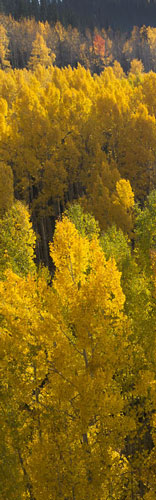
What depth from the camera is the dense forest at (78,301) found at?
51.0 ft

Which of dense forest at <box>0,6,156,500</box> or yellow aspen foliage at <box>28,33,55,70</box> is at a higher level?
yellow aspen foliage at <box>28,33,55,70</box>

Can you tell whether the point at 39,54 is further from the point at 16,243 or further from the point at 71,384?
the point at 71,384

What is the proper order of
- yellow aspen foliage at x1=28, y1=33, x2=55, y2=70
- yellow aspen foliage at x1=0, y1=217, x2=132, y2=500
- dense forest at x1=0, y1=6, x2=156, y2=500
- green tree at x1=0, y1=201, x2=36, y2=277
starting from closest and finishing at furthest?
yellow aspen foliage at x1=0, y1=217, x2=132, y2=500 → dense forest at x1=0, y1=6, x2=156, y2=500 → green tree at x1=0, y1=201, x2=36, y2=277 → yellow aspen foliage at x1=28, y1=33, x2=55, y2=70

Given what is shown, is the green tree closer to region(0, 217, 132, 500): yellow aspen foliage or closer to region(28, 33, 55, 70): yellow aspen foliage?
region(0, 217, 132, 500): yellow aspen foliage

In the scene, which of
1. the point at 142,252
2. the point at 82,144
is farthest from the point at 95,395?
the point at 82,144

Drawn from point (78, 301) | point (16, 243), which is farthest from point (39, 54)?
point (78, 301)

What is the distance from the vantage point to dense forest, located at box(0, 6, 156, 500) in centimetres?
1555

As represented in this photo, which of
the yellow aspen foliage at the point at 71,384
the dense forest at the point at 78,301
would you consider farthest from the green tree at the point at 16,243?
the yellow aspen foliage at the point at 71,384

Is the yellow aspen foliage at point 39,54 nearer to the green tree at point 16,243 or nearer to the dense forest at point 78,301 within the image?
the dense forest at point 78,301

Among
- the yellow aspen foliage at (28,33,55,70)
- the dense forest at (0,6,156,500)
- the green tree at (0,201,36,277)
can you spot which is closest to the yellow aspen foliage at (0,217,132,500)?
the dense forest at (0,6,156,500)

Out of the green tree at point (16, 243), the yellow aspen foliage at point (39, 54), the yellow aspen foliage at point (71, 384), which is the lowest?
the yellow aspen foliage at point (71, 384)

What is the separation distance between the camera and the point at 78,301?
15219mm

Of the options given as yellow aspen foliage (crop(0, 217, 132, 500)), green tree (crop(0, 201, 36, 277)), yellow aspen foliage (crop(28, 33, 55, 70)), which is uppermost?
yellow aspen foliage (crop(28, 33, 55, 70))

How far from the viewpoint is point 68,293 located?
16094 mm
